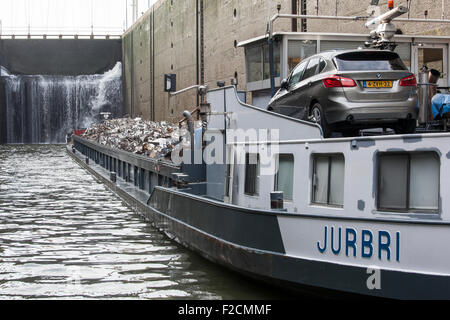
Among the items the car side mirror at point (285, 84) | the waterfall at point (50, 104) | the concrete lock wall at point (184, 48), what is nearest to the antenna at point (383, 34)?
the car side mirror at point (285, 84)

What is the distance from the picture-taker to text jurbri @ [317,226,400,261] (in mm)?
5496

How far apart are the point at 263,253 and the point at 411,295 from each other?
5.99 feet

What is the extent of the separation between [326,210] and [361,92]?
168cm

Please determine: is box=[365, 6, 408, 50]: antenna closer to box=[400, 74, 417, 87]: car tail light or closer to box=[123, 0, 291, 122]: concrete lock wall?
box=[400, 74, 417, 87]: car tail light

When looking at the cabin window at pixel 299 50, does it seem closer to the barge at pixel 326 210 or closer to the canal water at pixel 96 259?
the barge at pixel 326 210

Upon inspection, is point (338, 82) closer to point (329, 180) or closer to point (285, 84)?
point (285, 84)

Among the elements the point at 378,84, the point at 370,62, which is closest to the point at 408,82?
the point at 378,84

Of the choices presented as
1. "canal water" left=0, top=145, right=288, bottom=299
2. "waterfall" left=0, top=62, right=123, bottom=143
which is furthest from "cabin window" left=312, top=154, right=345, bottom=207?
"waterfall" left=0, top=62, right=123, bottom=143

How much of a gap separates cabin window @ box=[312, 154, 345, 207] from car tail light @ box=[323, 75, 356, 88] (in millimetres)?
1290

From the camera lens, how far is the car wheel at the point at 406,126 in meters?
7.66

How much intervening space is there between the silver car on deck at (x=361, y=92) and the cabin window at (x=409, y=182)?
164cm
